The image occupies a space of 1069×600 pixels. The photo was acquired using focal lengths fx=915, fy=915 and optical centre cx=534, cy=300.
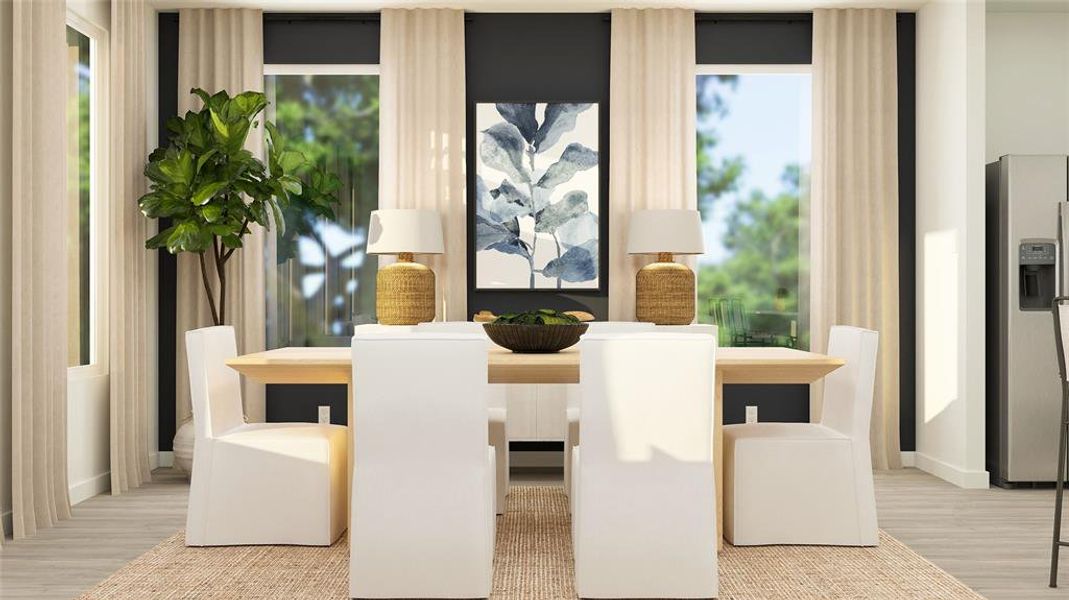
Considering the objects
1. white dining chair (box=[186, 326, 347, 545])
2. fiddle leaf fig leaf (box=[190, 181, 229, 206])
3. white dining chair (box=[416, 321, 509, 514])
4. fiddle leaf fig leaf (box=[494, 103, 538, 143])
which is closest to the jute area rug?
white dining chair (box=[186, 326, 347, 545])

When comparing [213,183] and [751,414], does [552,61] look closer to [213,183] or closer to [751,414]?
[213,183]

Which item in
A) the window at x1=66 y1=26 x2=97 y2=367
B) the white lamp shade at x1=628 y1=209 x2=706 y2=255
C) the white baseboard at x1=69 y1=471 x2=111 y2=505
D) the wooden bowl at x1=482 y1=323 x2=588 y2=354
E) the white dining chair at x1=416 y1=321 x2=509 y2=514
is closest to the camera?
the wooden bowl at x1=482 y1=323 x2=588 y2=354

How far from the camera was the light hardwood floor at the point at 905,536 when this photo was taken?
315 centimetres

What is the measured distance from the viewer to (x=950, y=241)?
5051mm

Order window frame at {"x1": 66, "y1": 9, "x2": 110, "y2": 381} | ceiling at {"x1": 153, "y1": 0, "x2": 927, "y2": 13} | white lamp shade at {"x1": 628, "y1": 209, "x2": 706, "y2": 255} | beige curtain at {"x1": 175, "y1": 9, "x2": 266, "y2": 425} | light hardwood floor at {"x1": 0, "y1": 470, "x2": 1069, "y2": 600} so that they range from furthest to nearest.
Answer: beige curtain at {"x1": 175, "y1": 9, "x2": 266, "y2": 425} → ceiling at {"x1": 153, "y1": 0, "x2": 927, "y2": 13} → white lamp shade at {"x1": 628, "y1": 209, "x2": 706, "y2": 255} → window frame at {"x1": 66, "y1": 9, "x2": 110, "y2": 381} → light hardwood floor at {"x1": 0, "y1": 470, "x2": 1069, "y2": 600}

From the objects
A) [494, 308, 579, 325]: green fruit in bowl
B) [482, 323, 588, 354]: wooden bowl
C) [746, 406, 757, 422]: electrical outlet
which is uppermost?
[494, 308, 579, 325]: green fruit in bowl

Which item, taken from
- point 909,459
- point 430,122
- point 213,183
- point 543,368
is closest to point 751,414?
point 909,459

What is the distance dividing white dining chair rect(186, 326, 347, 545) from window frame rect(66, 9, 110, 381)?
5.38 ft

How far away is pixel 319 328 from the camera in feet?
18.5

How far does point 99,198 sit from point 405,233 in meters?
1.65

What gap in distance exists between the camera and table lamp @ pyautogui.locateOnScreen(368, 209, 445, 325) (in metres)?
5.15

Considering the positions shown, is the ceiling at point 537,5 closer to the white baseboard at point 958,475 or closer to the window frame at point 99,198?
the window frame at point 99,198

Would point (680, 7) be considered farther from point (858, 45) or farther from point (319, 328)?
point (319, 328)

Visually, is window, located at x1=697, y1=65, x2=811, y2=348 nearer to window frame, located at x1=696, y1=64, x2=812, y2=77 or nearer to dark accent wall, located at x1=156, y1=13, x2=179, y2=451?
window frame, located at x1=696, y1=64, x2=812, y2=77
